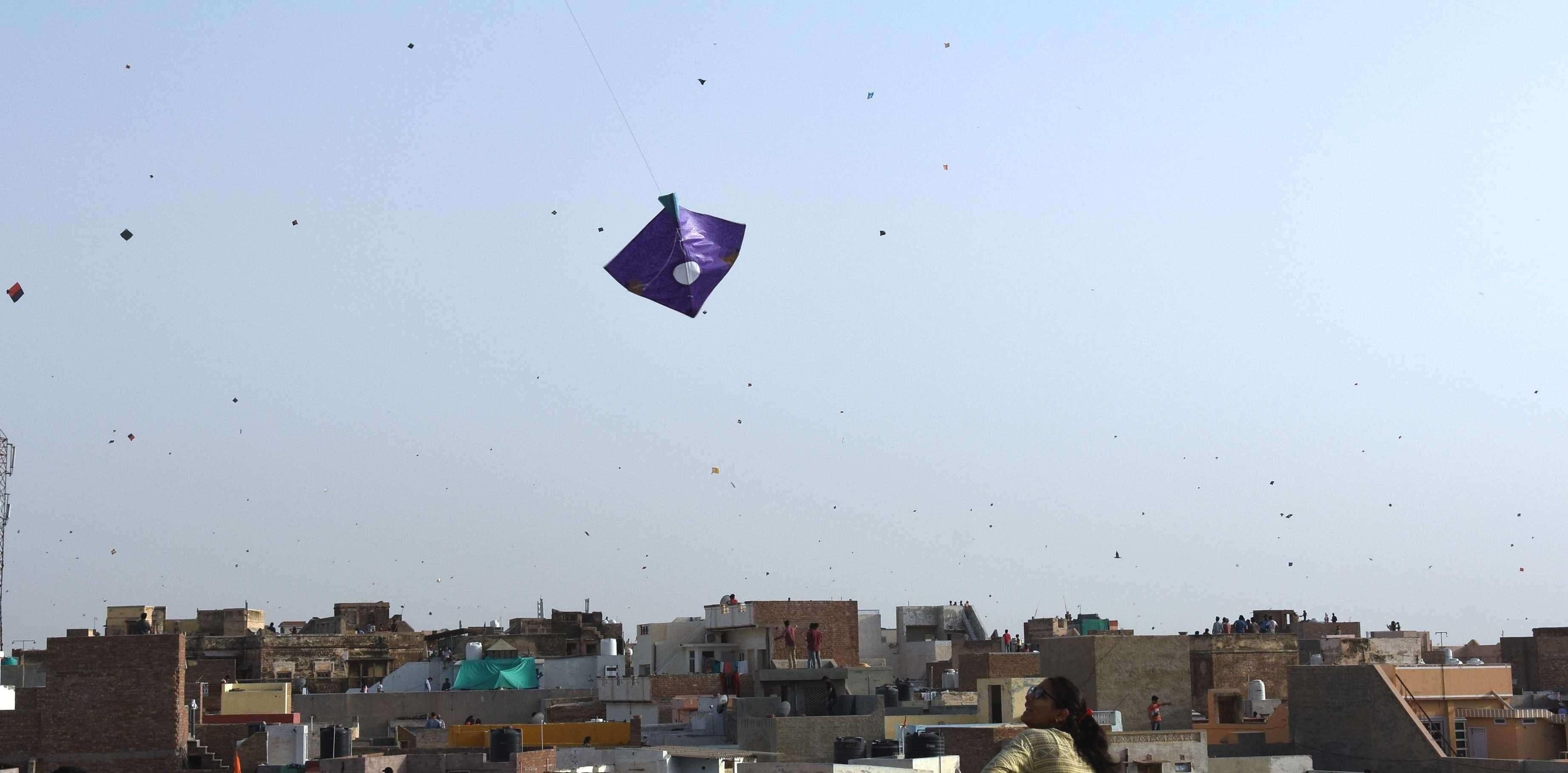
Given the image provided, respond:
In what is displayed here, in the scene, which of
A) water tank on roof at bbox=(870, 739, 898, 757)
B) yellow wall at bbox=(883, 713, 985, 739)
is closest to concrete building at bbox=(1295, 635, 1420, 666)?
yellow wall at bbox=(883, 713, 985, 739)

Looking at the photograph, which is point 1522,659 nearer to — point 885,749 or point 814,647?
point 814,647

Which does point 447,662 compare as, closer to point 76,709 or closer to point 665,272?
point 76,709

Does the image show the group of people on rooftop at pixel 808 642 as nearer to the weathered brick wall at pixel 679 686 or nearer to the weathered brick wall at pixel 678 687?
the weathered brick wall at pixel 678 687

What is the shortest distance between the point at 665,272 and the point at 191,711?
1698 centimetres

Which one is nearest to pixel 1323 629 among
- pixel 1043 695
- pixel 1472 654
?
pixel 1472 654

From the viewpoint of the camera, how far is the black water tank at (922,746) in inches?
1068

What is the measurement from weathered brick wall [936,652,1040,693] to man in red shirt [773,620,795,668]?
4125 millimetres

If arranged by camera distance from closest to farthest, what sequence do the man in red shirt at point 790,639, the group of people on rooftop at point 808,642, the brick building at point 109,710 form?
the brick building at point 109,710 → the group of people on rooftop at point 808,642 → the man in red shirt at point 790,639

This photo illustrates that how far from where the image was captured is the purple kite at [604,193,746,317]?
2253 cm

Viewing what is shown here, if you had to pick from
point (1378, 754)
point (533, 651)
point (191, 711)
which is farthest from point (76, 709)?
point (533, 651)

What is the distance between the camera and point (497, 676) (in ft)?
176

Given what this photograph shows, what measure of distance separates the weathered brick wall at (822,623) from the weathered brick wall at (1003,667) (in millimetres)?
4911

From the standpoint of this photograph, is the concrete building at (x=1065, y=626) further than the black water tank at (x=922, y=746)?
Yes

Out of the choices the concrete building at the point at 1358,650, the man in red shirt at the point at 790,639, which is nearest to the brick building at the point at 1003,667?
the man in red shirt at the point at 790,639
